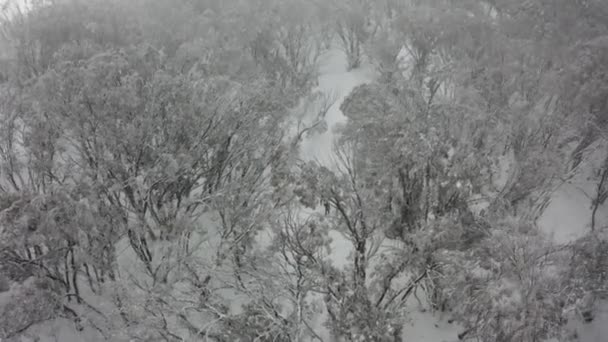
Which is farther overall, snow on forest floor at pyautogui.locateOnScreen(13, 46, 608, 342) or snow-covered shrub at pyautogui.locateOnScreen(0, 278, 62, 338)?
snow on forest floor at pyautogui.locateOnScreen(13, 46, 608, 342)

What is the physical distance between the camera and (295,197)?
11.7 m

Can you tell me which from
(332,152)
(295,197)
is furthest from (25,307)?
(332,152)

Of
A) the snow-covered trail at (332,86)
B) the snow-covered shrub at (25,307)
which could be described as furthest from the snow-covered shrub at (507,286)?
the snow-covered shrub at (25,307)

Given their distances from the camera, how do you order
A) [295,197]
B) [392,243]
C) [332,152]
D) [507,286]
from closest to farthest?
[507,286] → [295,197] → [392,243] → [332,152]

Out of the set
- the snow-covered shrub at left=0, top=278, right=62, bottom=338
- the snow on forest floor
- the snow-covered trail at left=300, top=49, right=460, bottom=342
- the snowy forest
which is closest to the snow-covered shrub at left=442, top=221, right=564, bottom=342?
the snowy forest

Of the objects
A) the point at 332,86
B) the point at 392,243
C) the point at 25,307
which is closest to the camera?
the point at 25,307

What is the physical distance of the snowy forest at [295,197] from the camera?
32.1ft

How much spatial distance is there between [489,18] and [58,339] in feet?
69.2

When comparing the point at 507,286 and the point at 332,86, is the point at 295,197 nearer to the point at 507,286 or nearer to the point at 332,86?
the point at 507,286

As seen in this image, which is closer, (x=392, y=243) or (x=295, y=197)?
(x=295, y=197)

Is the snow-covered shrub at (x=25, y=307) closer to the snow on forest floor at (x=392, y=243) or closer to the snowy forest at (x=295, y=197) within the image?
the snowy forest at (x=295, y=197)

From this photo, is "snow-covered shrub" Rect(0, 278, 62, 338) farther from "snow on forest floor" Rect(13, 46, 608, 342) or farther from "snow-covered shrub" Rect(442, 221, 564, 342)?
"snow-covered shrub" Rect(442, 221, 564, 342)

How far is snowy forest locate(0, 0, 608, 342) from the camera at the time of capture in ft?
32.1

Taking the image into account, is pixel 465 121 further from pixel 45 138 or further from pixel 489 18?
pixel 45 138
